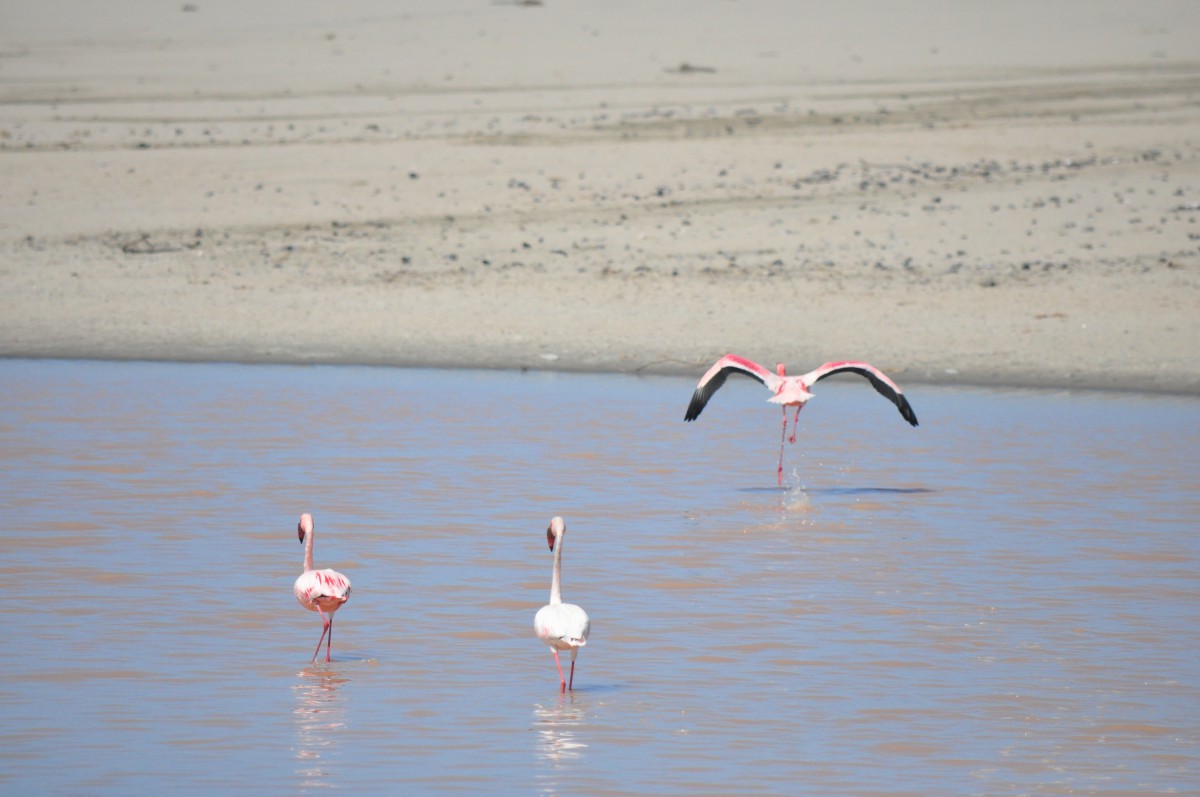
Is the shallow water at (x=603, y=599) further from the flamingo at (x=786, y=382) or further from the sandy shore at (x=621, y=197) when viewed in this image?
the sandy shore at (x=621, y=197)

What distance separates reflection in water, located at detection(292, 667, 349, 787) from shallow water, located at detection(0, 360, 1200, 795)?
2 cm

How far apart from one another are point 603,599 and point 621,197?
15466 millimetres

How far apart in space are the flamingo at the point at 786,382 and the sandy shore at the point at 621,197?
14.6 ft

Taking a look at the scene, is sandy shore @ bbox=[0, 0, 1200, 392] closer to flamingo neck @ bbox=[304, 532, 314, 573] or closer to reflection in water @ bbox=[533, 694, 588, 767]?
flamingo neck @ bbox=[304, 532, 314, 573]

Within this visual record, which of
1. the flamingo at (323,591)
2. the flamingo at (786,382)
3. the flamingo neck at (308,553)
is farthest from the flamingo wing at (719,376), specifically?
the flamingo at (323,591)

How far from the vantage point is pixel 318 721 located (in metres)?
6.63

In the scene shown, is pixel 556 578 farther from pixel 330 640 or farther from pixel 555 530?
pixel 330 640

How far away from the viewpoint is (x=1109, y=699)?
6.96 m

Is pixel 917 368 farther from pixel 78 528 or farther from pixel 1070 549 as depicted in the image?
pixel 78 528

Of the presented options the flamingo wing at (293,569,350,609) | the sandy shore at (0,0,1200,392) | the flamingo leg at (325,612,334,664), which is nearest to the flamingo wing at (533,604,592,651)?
the flamingo wing at (293,569,350,609)

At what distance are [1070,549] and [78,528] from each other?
17.1 feet

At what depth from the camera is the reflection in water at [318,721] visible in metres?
6.00

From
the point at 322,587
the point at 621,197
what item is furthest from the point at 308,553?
the point at 621,197

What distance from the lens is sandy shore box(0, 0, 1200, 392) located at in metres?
18.4
